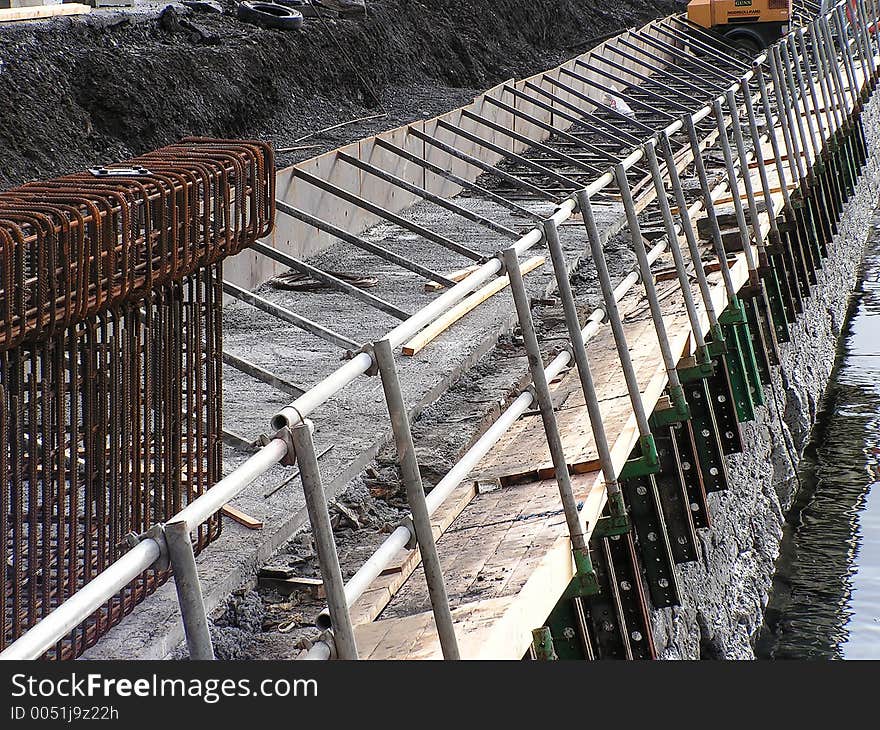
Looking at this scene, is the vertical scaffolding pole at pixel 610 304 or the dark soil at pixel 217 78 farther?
the dark soil at pixel 217 78

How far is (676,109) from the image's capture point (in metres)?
21.1

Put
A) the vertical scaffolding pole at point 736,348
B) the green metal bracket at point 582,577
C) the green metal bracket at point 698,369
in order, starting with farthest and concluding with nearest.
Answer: the vertical scaffolding pole at point 736,348, the green metal bracket at point 698,369, the green metal bracket at point 582,577

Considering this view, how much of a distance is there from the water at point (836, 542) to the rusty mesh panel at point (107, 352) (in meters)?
7.02

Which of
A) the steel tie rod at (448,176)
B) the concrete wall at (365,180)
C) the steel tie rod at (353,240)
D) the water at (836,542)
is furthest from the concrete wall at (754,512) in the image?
the concrete wall at (365,180)

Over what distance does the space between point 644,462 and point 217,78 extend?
1289cm

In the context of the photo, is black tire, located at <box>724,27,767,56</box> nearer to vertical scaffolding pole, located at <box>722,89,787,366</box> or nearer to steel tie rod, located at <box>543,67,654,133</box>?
steel tie rod, located at <box>543,67,654,133</box>

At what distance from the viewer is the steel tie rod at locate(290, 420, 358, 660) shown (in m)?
2.69

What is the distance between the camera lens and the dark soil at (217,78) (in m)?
14.4

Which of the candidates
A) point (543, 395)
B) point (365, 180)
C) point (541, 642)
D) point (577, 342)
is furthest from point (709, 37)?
point (541, 642)

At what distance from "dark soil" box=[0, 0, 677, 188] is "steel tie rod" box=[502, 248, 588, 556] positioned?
9.72m

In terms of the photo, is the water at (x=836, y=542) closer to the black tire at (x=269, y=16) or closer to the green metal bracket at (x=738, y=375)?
the green metal bracket at (x=738, y=375)

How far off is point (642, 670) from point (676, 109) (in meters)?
19.7

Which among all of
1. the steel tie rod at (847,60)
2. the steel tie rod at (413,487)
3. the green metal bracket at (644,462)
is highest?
the steel tie rod at (413,487)

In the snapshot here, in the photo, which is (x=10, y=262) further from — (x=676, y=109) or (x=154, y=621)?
(x=676, y=109)
